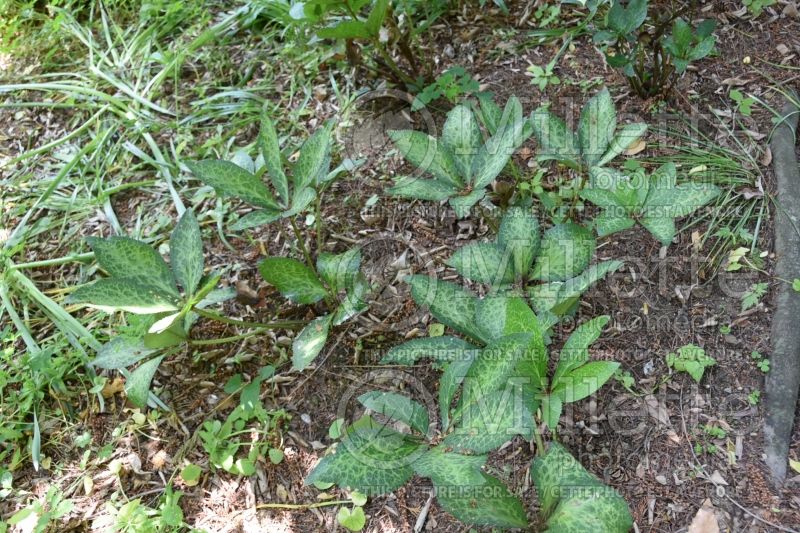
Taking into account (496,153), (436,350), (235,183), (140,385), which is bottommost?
(140,385)

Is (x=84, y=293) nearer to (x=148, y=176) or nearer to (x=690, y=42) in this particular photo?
(x=148, y=176)

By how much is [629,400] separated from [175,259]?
4.09ft

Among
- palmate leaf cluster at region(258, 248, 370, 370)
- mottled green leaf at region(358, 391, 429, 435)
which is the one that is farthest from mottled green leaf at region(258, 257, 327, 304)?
mottled green leaf at region(358, 391, 429, 435)

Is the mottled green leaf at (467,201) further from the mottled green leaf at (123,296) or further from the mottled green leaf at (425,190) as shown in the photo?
the mottled green leaf at (123,296)

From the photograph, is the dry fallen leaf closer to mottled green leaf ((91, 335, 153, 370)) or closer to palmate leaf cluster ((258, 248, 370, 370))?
palmate leaf cluster ((258, 248, 370, 370))

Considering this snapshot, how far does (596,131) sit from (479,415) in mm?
840

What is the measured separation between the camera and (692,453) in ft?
5.11

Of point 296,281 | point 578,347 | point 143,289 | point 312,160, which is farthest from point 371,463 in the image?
point 312,160

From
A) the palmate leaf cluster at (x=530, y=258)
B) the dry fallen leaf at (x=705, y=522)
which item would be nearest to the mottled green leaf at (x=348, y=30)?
the palmate leaf cluster at (x=530, y=258)

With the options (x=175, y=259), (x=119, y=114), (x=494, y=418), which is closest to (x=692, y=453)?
(x=494, y=418)

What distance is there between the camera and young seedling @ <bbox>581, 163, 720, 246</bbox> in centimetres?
147

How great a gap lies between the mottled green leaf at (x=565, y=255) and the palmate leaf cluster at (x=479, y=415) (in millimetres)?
159

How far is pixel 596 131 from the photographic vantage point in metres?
1.65

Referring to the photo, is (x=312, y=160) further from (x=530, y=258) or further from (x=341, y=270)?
(x=530, y=258)
